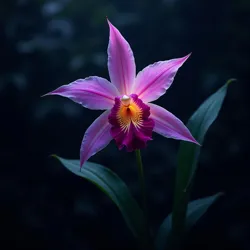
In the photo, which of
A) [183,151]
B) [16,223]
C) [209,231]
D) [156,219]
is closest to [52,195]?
[16,223]

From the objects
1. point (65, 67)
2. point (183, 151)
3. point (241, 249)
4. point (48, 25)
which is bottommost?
point (241, 249)

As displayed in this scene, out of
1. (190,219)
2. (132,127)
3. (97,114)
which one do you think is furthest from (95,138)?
(97,114)

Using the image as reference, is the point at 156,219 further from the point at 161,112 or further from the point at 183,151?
the point at 161,112

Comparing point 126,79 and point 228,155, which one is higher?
point 126,79

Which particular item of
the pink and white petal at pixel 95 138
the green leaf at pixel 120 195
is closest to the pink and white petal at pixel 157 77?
the pink and white petal at pixel 95 138

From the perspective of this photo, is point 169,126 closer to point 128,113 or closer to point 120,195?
point 128,113
